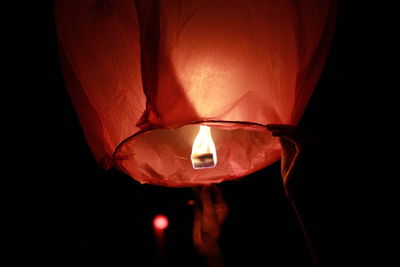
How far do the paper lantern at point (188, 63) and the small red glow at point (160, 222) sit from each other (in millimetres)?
753

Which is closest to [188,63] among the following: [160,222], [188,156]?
[188,156]

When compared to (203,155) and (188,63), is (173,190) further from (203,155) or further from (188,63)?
(188,63)

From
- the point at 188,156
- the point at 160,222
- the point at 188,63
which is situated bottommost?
the point at 160,222

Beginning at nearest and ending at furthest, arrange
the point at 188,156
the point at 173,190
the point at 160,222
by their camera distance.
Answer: the point at 188,156 < the point at 160,222 < the point at 173,190

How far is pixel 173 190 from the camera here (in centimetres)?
160

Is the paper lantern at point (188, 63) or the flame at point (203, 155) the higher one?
the paper lantern at point (188, 63)

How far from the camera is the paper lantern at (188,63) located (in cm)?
56

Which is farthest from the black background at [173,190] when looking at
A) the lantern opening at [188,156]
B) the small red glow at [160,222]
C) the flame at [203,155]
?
the flame at [203,155]

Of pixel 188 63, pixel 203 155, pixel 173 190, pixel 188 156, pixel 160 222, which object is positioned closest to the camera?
pixel 188 63

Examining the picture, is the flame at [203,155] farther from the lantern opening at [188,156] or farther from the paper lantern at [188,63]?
the lantern opening at [188,156]

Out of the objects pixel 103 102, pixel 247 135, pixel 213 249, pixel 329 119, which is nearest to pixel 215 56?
pixel 103 102

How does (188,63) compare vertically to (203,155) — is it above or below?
above

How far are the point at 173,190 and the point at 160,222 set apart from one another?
0.18m

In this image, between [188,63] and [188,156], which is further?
[188,156]
